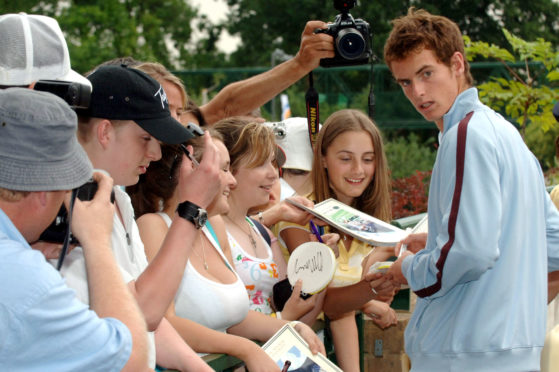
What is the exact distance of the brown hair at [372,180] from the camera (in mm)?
4066

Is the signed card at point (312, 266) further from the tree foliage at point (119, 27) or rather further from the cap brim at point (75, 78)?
the tree foliage at point (119, 27)

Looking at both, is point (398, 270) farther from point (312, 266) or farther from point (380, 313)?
point (380, 313)

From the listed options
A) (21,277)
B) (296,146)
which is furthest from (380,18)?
(21,277)

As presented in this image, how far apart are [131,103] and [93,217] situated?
0.56m

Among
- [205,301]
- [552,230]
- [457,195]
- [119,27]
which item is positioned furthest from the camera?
[119,27]

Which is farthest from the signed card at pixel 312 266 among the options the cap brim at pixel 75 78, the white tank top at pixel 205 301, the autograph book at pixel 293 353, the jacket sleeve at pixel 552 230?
the cap brim at pixel 75 78

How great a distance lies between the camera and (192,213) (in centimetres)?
230

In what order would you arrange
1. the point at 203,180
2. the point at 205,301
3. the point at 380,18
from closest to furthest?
the point at 203,180 → the point at 205,301 → the point at 380,18

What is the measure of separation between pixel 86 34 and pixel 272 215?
3501cm

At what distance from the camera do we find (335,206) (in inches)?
143

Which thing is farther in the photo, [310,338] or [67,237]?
[310,338]

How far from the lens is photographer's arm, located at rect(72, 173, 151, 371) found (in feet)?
5.67

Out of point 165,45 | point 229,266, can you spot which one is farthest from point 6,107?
point 165,45

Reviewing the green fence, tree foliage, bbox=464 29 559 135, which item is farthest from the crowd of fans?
the green fence
